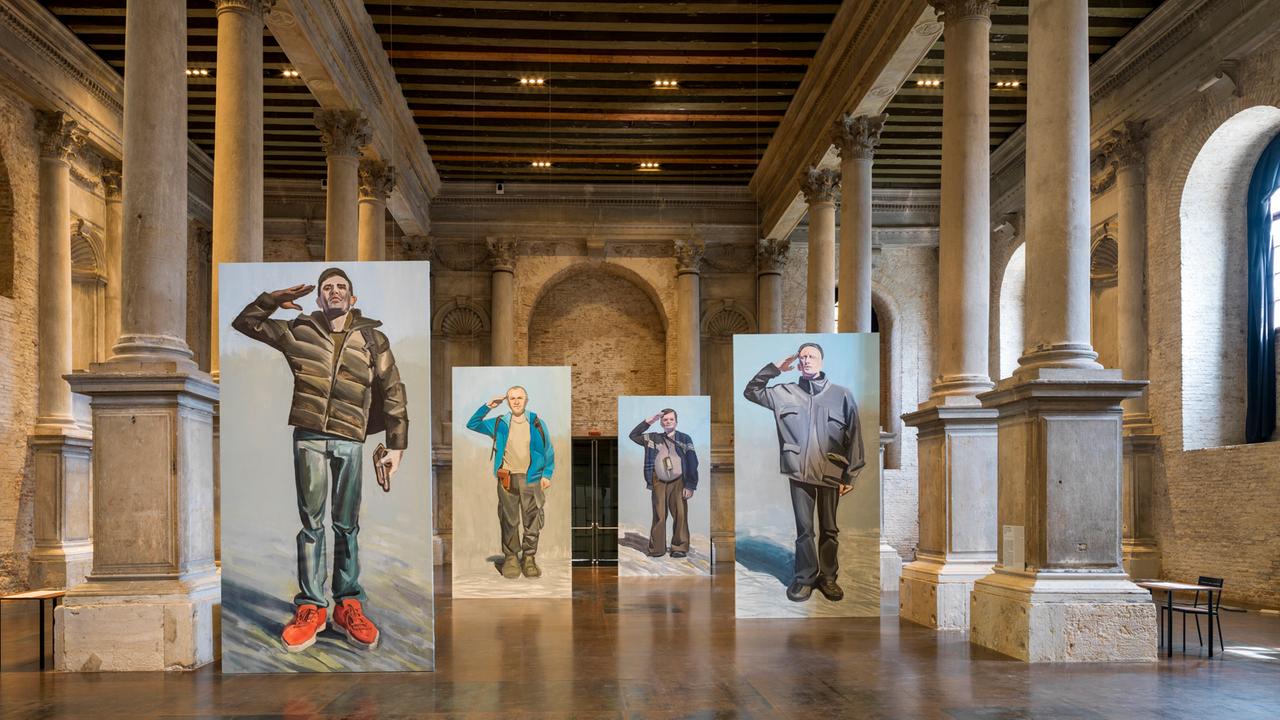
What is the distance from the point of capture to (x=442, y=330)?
82.2 feet

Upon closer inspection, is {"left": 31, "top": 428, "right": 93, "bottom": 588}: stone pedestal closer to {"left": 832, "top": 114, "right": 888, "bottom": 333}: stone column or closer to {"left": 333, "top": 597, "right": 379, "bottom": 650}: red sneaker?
{"left": 333, "top": 597, "right": 379, "bottom": 650}: red sneaker

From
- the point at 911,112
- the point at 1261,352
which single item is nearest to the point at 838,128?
the point at 911,112

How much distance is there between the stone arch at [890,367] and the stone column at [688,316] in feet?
13.1

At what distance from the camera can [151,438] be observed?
28.9 feet

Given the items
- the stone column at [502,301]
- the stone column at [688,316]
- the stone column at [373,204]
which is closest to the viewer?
the stone column at [373,204]

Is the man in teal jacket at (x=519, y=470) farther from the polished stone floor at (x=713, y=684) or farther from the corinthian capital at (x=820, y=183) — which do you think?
the corinthian capital at (x=820, y=183)

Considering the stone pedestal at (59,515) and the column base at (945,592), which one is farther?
the stone pedestal at (59,515)

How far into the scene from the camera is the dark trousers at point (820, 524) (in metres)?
11.4

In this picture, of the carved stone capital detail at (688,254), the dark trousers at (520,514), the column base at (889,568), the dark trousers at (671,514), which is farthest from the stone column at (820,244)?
the dark trousers at (520,514)

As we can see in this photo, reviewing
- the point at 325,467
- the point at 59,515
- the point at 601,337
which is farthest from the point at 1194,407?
the point at 59,515

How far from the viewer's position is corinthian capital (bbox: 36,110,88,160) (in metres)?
16.4

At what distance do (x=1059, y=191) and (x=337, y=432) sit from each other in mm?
6051

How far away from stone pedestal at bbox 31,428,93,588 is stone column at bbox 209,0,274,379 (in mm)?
6232

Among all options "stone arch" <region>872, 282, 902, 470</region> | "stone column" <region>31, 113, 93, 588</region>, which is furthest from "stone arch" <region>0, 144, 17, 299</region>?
"stone arch" <region>872, 282, 902, 470</region>
